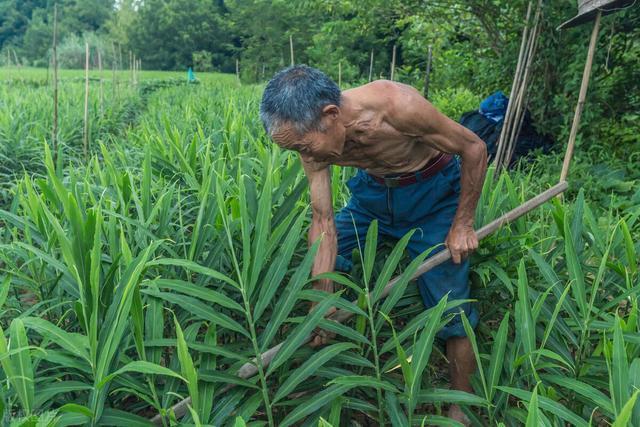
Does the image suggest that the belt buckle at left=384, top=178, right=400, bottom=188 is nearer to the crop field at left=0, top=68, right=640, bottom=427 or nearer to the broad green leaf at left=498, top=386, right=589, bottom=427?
the crop field at left=0, top=68, right=640, bottom=427

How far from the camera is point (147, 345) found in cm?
144

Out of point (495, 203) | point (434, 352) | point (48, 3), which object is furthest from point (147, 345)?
point (48, 3)

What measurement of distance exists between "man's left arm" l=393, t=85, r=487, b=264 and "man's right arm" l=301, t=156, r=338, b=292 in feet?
0.99

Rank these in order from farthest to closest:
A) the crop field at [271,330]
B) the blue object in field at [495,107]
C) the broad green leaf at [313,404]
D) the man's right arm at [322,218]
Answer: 1. the blue object in field at [495,107]
2. the man's right arm at [322,218]
3. the broad green leaf at [313,404]
4. the crop field at [271,330]

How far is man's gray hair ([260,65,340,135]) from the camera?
5.01ft

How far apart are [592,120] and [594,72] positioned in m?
0.40

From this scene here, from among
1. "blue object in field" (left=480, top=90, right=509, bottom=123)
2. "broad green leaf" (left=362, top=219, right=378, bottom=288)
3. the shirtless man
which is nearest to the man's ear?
the shirtless man

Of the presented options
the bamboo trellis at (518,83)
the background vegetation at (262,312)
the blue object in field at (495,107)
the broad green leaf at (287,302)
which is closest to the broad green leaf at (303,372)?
the background vegetation at (262,312)

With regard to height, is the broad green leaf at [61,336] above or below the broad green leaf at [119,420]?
above

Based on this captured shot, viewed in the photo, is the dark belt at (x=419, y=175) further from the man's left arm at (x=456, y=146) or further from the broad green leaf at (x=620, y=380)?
the broad green leaf at (x=620, y=380)

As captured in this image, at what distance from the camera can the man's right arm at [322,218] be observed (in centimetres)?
177

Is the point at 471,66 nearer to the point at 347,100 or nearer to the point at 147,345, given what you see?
the point at 347,100

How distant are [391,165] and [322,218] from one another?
0.29 m

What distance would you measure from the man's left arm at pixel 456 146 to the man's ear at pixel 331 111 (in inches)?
8.3
